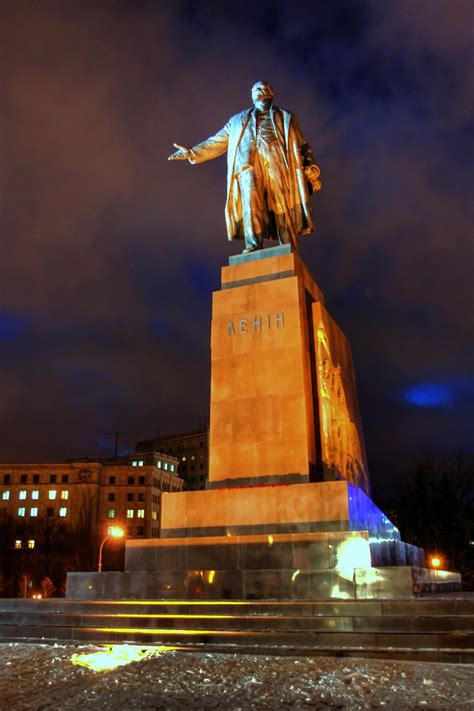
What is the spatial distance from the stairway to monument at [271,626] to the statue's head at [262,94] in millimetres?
11633

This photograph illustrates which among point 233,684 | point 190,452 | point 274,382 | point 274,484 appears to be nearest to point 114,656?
point 233,684

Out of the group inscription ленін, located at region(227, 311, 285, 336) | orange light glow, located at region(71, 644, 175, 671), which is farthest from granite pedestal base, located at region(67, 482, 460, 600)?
inscription ленін, located at region(227, 311, 285, 336)

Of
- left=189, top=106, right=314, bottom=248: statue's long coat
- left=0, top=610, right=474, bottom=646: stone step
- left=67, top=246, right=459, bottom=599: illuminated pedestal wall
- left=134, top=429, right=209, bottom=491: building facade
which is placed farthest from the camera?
left=134, top=429, right=209, bottom=491: building facade

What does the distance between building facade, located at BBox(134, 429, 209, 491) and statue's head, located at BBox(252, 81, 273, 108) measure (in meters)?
102

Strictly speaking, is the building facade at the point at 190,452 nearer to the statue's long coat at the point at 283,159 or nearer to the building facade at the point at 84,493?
the building facade at the point at 84,493

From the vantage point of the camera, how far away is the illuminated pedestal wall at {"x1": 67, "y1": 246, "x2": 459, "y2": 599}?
373 inches

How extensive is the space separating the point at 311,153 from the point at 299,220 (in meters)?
1.86

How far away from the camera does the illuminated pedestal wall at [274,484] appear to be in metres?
9.48

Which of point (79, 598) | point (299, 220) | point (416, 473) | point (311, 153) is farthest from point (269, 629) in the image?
point (416, 473)

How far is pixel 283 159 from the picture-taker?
14.8 m

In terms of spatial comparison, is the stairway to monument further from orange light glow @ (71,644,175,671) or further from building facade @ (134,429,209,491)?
building facade @ (134,429,209,491)

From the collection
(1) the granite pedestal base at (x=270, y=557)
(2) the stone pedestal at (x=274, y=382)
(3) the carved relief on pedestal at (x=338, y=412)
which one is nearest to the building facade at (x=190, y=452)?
(3) the carved relief on pedestal at (x=338, y=412)

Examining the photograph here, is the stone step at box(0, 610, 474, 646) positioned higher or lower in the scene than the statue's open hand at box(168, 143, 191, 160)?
lower

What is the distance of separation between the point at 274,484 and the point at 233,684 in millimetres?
5664
